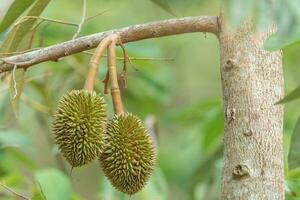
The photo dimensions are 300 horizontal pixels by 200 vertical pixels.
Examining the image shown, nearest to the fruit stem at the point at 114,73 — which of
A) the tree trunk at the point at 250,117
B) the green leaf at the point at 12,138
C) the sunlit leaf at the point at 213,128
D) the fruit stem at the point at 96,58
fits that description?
the fruit stem at the point at 96,58

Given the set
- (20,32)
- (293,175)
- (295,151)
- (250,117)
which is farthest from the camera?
(293,175)

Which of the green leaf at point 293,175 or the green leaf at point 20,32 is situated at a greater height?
the green leaf at point 20,32

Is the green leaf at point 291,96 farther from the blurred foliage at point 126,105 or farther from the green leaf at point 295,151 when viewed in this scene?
the blurred foliage at point 126,105

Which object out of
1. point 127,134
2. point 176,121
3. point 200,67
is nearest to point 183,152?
point 176,121

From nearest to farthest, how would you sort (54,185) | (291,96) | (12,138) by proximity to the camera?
(291,96) → (54,185) → (12,138)

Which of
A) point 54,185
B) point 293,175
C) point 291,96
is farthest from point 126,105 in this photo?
point 291,96

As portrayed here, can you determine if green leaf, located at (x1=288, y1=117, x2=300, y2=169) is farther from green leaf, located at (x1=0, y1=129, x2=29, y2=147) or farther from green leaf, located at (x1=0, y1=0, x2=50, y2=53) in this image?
green leaf, located at (x1=0, y1=129, x2=29, y2=147)

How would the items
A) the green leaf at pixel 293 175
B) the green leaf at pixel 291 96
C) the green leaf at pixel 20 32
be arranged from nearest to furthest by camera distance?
the green leaf at pixel 291 96, the green leaf at pixel 20 32, the green leaf at pixel 293 175

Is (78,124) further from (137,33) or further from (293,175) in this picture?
(293,175)
